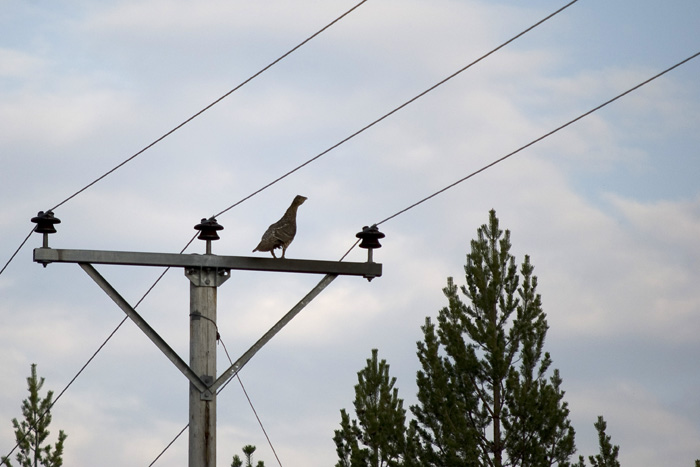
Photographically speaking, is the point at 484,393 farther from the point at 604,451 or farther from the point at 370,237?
the point at 370,237

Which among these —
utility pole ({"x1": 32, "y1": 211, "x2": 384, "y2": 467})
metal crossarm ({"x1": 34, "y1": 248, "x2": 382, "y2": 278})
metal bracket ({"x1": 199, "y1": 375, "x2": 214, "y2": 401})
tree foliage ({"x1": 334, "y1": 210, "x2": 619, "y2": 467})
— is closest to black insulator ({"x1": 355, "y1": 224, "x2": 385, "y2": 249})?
utility pole ({"x1": 32, "y1": 211, "x2": 384, "y2": 467})

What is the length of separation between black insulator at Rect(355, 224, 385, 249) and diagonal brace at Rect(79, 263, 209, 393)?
198 centimetres

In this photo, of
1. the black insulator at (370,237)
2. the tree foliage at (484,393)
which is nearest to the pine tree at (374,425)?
the tree foliage at (484,393)

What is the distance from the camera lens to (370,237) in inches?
417

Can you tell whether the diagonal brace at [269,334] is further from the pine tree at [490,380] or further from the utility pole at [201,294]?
the pine tree at [490,380]

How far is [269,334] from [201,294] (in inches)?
25.6

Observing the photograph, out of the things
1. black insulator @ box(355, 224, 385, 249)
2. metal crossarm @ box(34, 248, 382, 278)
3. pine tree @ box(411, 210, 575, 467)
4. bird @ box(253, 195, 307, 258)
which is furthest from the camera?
pine tree @ box(411, 210, 575, 467)

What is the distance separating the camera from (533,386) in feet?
82.1

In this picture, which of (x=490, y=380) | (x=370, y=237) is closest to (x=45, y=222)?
(x=370, y=237)

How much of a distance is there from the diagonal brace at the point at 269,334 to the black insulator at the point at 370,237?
0.48m

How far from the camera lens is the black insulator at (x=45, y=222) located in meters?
10.1

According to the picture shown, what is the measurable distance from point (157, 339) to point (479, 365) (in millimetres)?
16616

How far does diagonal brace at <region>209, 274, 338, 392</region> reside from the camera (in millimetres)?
9648

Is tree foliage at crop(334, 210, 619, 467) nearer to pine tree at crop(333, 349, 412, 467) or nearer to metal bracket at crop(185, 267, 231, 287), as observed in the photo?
pine tree at crop(333, 349, 412, 467)
